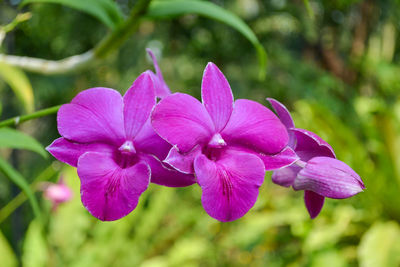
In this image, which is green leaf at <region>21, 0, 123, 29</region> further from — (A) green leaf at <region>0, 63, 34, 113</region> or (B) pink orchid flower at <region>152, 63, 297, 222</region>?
(B) pink orchid flower at <region>152, 63, 297, 222</region>

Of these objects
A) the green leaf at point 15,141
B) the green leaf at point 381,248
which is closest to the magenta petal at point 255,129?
the green leaf at point 15,141

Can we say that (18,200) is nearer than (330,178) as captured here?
No

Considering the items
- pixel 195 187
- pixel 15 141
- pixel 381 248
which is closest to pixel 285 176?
pixel 15 141

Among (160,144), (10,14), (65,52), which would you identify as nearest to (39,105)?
(65,52)

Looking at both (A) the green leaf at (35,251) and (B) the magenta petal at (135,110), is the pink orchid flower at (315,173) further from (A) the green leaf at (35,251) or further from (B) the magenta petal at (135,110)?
(A) the green leaf at (35,251)

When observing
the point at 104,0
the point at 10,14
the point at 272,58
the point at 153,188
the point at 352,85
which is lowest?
the point at 153,188

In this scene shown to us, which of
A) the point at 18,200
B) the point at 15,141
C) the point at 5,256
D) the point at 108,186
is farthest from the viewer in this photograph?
the point at 5,256

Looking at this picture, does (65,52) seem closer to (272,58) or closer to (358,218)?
(272,58)

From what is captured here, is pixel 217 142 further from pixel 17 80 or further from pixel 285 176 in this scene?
pixel 17 80
